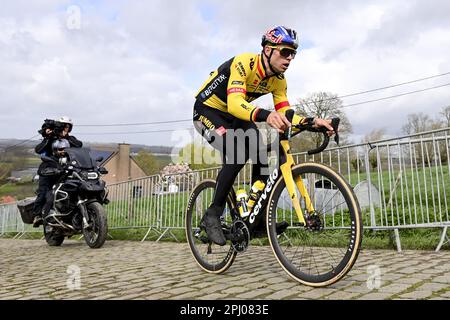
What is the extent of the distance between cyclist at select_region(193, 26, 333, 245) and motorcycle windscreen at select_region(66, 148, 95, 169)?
4.18m

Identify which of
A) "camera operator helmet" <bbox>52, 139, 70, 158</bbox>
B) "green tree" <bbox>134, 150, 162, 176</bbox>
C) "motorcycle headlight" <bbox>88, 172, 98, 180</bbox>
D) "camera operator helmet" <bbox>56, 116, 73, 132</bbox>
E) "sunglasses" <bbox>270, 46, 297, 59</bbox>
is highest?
"green tree" <bbox>134, 150, 162, 176</bbox>

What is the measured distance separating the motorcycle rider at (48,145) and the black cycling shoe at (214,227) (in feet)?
17.9

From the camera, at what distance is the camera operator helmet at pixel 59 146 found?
817 centimetres

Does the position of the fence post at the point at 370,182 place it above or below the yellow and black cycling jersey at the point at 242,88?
below

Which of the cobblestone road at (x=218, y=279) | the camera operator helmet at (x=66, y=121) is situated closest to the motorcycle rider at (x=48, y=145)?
the camera operator helmet at (x=66, y=121)

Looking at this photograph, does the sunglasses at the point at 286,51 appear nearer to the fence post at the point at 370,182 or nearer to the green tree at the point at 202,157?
the green tree at the point at 202,157

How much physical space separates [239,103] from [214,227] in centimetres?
126

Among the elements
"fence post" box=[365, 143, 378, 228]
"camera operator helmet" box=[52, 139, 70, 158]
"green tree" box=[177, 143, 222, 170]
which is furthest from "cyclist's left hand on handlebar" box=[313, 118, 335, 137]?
"camera operator helmet" box=[52, 139, 70, 158]

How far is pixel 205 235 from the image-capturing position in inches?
174

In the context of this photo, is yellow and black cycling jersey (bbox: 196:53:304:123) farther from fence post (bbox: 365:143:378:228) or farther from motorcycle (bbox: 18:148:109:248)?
motorcycle (bbox: 18:148:109:248)

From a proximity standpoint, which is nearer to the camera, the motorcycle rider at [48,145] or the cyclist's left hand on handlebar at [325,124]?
the cyclist's left hand on handlebar at [325,124]

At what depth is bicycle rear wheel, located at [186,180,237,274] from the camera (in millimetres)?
4102
